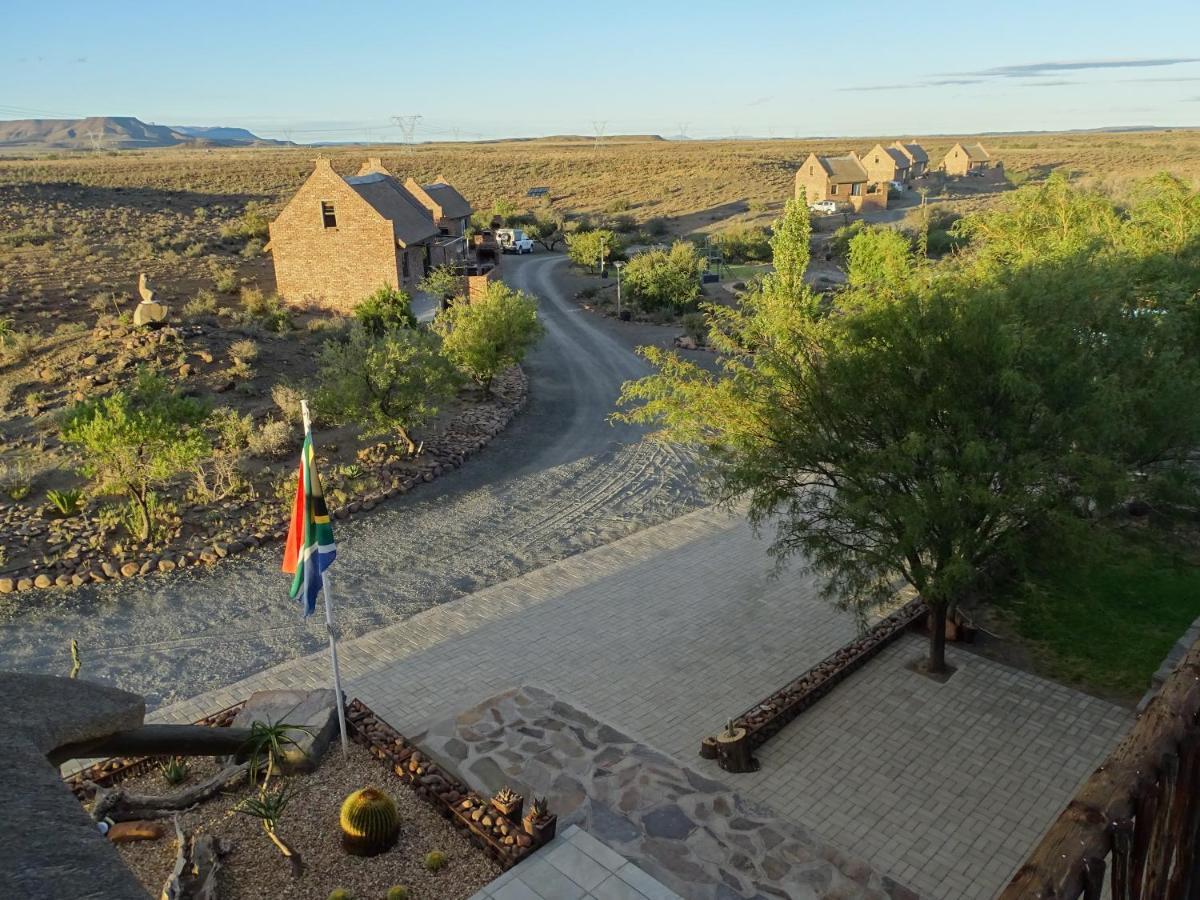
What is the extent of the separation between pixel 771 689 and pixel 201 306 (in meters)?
29.7

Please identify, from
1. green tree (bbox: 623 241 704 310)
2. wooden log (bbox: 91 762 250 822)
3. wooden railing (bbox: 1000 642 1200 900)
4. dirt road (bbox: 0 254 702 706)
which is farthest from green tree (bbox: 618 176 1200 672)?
green tree (bbox: 623 241 704 310)

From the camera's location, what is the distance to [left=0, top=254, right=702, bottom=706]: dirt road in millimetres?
13398

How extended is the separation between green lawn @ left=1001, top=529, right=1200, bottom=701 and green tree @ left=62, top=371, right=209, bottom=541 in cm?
1529

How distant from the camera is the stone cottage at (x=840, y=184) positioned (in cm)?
7800

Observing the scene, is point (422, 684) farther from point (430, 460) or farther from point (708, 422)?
point (430, 460)

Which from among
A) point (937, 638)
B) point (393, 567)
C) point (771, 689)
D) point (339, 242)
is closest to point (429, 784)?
point (771, 689)

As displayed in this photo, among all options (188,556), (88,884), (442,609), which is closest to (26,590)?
(188,556)

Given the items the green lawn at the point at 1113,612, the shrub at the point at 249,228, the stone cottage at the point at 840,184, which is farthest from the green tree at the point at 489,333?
the stone cottage at the point at 840,184

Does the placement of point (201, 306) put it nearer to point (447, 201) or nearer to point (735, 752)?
point (447, 201)

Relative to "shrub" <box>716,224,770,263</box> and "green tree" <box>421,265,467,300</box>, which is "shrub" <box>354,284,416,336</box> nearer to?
"green tree" <box>421,265,467,300</box>

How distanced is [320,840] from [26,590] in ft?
32.0

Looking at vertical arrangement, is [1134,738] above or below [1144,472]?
above

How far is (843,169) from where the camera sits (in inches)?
3132

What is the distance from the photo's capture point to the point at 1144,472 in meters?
11.8
